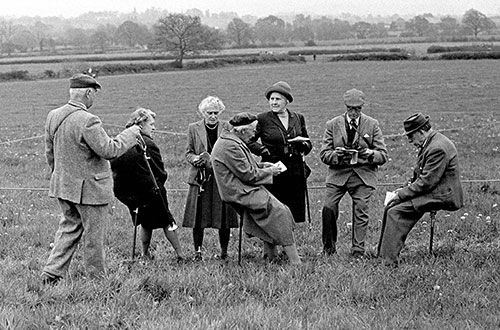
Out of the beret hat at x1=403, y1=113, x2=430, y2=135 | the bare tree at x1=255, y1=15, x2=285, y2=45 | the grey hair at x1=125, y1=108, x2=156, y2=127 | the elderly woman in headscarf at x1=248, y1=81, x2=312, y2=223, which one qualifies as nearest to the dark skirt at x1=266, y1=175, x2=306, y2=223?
the elderly woman in headscarf at x1=248, y1=81, x2=312, y2=223

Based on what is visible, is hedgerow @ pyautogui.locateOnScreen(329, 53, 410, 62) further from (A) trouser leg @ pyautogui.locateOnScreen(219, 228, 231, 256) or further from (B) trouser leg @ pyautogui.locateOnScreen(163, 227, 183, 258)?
(B) trouser leg @ pyautogui.locateOnScreen(163, 227, 183, 258)

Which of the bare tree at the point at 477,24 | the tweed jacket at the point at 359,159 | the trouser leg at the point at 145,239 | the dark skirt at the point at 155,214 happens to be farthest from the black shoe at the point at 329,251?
the bare tree at the point at 477,24

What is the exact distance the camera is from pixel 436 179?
7359 mm

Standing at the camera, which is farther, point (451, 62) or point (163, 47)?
point (163, 47)

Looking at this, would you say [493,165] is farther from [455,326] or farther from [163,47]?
[163,47]

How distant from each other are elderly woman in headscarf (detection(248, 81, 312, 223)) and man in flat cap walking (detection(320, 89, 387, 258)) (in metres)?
0.41

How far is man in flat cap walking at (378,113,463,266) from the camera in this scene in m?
7.35

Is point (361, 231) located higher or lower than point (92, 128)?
lower

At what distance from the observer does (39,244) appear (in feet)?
28.2

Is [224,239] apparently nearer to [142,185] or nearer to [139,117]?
[142,185]

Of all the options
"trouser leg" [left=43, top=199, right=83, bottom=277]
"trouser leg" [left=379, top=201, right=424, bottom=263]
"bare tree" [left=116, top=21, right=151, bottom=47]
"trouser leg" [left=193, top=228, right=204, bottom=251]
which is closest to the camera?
"trouser leg" [left=43, top=199, right=83, bottom=277]

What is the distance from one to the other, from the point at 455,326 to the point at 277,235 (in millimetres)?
2440

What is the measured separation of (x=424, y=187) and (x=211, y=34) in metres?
72.6

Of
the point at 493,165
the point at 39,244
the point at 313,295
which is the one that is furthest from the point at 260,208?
the point at 493,165
